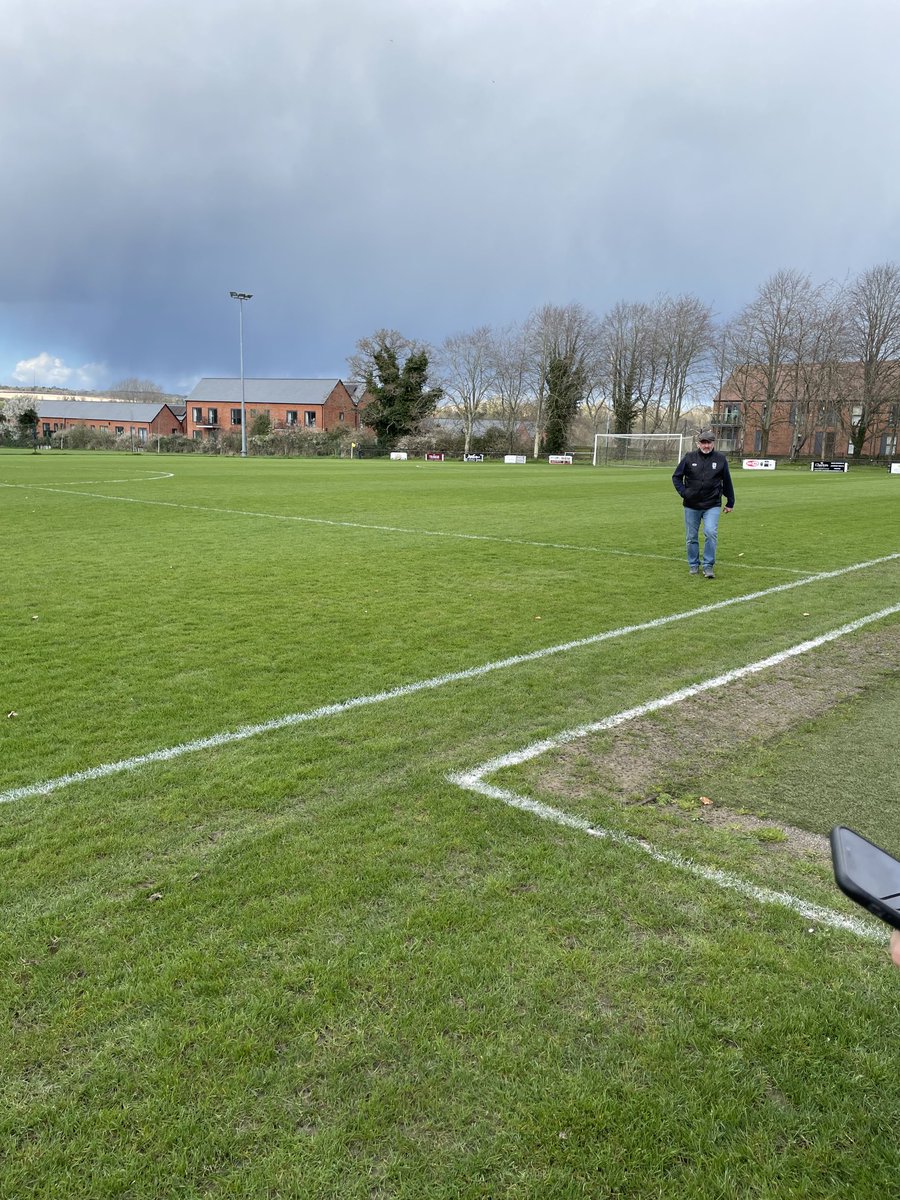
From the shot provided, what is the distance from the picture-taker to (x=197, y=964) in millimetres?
2693

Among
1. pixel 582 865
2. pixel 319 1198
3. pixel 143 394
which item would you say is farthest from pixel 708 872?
pixel 143 394

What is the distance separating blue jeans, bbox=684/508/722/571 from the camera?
418 inches

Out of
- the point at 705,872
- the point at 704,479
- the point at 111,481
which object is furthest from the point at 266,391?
the point at 705,872

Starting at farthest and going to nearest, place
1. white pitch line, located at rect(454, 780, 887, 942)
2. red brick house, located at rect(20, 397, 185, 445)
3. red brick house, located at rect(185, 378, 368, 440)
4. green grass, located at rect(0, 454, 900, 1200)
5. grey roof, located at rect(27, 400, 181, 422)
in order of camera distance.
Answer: grey roof, located at rect(27, 400, 181, 422) < red brick house, located at rect(20, 397, 185, 445) < red brick house, located at rect(185, 378, 368, 440) < white pitch line, located at rect(454, 780, 887, 942) < green grass, located at rect(0, 454, 900, 1200)

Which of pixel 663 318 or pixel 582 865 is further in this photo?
pixel 663 318

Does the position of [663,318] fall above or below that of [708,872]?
above

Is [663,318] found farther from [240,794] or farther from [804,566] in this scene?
[240,794]

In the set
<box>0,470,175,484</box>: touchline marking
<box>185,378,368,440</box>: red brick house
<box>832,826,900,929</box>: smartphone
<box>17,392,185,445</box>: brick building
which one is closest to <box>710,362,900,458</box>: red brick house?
<box>185,378,368,440</box>: red brick house

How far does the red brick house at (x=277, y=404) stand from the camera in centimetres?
9362

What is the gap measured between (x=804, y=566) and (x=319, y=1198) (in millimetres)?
11617

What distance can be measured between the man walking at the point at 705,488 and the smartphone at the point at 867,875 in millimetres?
9023

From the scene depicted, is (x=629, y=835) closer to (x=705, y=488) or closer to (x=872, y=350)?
(x=705, y=488)

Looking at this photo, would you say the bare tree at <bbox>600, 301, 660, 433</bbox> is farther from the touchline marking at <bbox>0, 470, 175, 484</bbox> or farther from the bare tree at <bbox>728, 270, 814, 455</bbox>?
the touchline marking at <bbox>0, 470, 175, 484</bbox>

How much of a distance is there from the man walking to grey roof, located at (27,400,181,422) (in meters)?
106
